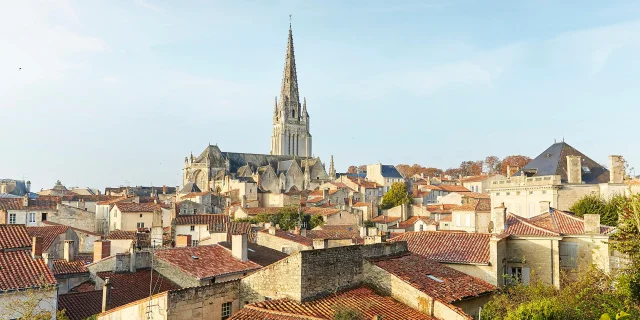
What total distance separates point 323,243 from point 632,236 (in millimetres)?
15392

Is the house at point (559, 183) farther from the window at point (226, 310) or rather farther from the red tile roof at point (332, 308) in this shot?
the window at point (226, 310)

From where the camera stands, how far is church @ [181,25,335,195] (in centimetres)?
9094

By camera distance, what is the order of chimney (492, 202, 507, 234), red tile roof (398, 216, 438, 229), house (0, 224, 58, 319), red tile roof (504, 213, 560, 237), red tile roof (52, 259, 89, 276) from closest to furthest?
house (0, 224, 58, 319)
red tile roof (504, 213, 560, 237)
red tile roof (52, 259, 89, 276)
chimney (492, 202, 507, 234)
red tile roof (398, 216, 438, 229)

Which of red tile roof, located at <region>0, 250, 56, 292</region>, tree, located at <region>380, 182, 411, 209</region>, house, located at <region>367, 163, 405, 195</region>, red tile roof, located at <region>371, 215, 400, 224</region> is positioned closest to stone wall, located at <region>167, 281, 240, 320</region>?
red tile roof, located at <region>0, 250, 56, 292</region>

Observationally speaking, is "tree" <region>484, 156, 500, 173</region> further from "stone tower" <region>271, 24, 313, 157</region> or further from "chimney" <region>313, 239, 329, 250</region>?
"chimney" <region>313, 239, 329, 250</region>

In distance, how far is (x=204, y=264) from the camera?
77.4ft

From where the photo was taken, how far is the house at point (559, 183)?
37688mm

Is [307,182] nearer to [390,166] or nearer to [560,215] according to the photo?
[390,166]

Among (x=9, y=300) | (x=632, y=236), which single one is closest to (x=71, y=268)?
(x=9, y=300)

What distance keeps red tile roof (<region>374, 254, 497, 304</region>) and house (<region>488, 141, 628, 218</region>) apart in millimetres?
20852

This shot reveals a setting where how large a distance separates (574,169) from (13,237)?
36.0 metres

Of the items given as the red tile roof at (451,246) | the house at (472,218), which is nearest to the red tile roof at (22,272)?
the red tile roof at (451,246)

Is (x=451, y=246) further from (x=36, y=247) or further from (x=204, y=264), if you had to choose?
(x=36, y=247)

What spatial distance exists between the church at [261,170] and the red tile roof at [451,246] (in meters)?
57.2
